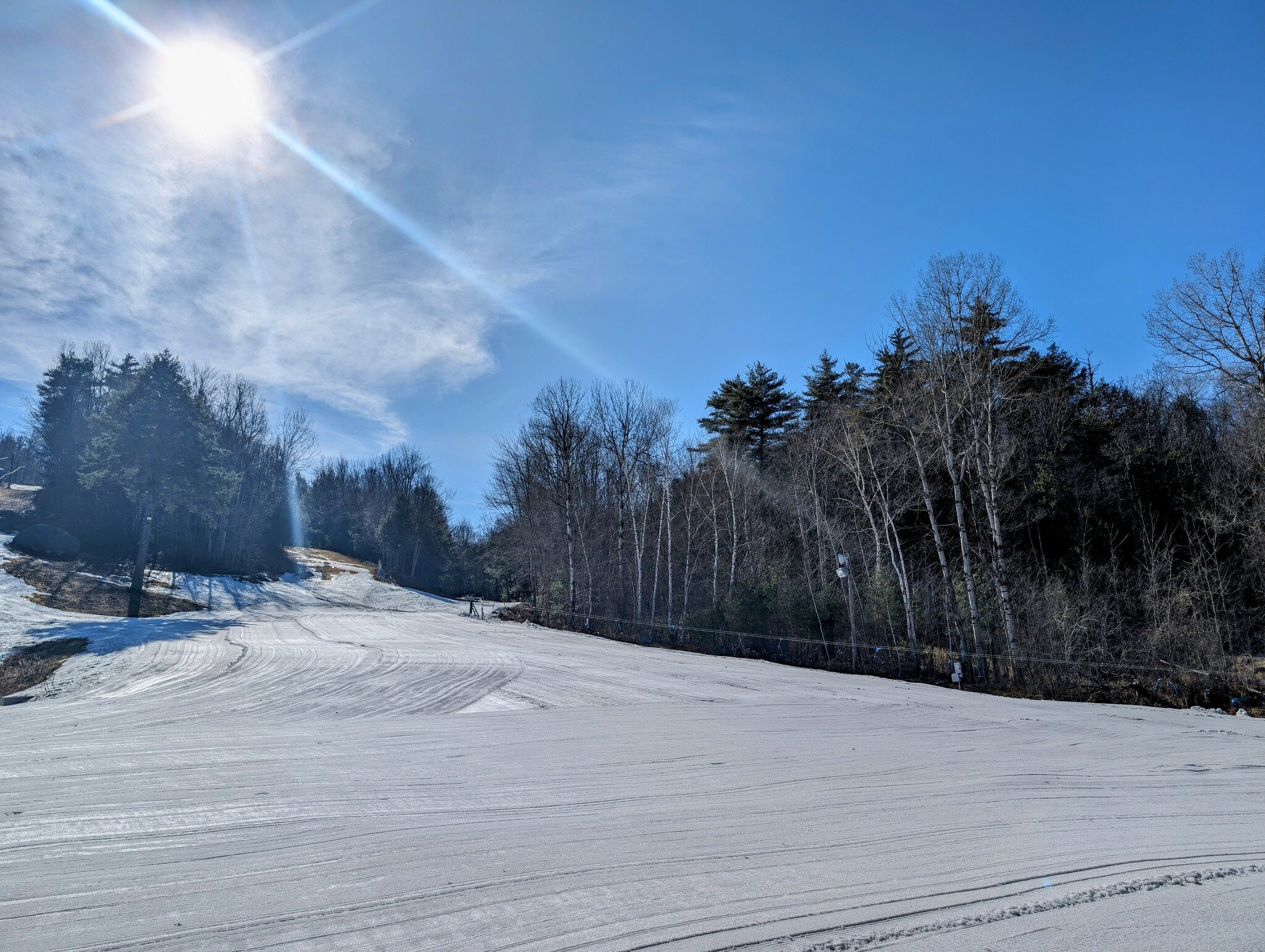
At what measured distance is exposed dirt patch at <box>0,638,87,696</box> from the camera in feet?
34.0

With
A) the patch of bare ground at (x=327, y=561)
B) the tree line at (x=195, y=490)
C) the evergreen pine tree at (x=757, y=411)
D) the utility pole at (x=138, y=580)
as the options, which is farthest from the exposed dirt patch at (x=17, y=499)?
the evergreen pine tree at (x=757, y=411)

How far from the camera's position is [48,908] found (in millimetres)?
2266

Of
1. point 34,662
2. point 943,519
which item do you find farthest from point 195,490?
point 943,519

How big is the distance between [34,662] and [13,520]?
28.3 metres

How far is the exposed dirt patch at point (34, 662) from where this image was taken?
10.4 metres

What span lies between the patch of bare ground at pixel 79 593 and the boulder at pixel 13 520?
845 centimetres

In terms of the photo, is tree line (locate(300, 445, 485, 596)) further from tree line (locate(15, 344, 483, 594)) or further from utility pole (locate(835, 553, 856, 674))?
utility pole (locate(835, 553, 856, 674))

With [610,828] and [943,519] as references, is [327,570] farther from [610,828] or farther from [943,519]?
[610,828]

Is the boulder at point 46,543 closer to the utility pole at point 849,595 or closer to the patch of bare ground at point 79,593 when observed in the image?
the patch of bare ground at point 79,593

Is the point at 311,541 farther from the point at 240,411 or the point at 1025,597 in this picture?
the point at 1025,597

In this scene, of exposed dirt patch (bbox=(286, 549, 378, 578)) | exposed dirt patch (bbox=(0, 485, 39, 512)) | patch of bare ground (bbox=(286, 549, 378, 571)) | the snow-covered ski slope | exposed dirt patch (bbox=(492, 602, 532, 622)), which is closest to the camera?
the snow-covered ski slope

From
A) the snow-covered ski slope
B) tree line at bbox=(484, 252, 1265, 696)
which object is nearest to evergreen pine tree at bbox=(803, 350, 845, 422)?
tree line at bbox=(484, 252, 1265, 696)

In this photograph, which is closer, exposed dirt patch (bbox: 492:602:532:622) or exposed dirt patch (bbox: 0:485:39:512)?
exposed dirt patch (bbox: 492:602:532:622)

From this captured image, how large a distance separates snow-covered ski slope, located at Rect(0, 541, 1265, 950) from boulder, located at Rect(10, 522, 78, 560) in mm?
26676
